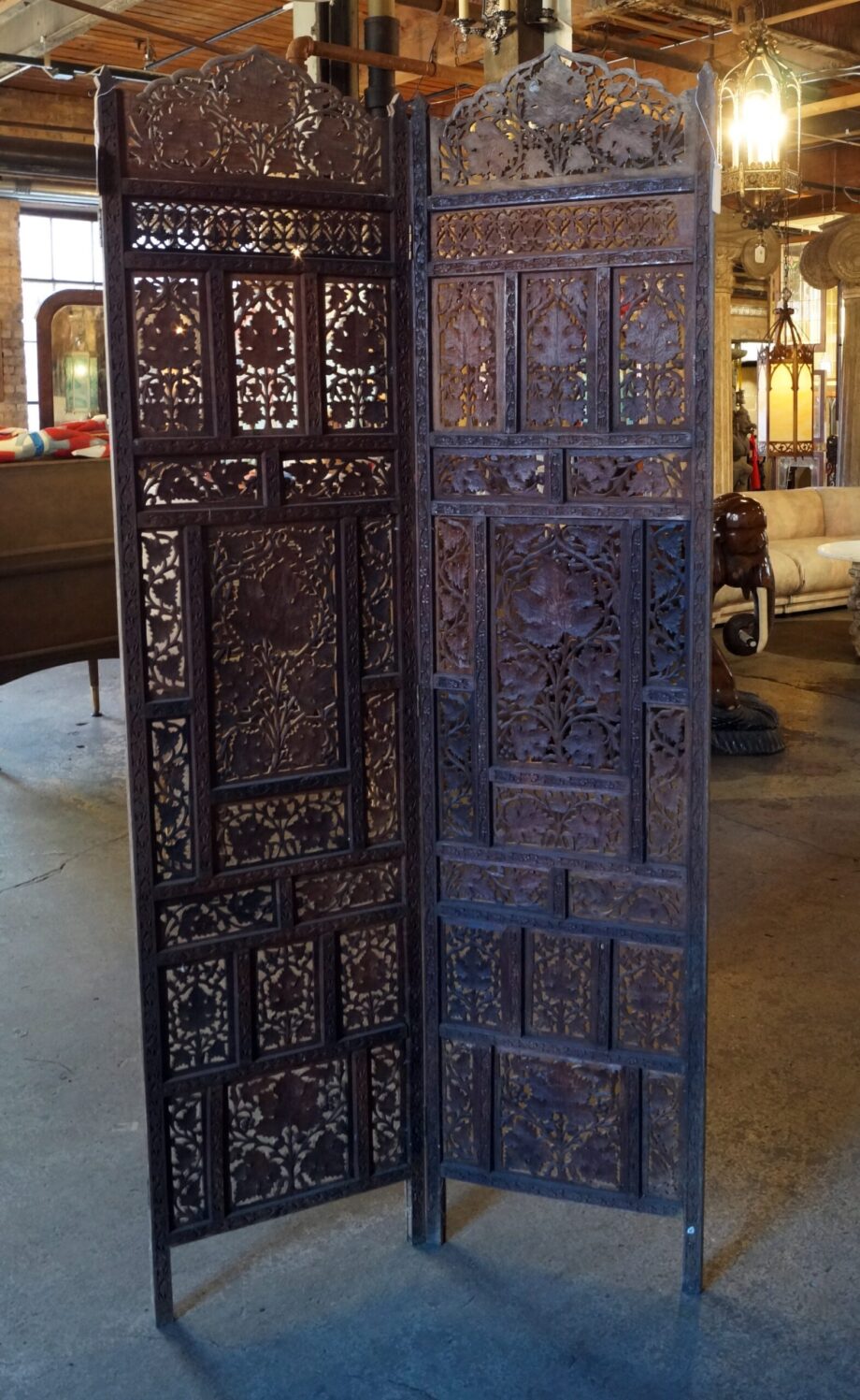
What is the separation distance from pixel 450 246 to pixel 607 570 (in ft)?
1.95

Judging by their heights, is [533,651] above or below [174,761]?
above

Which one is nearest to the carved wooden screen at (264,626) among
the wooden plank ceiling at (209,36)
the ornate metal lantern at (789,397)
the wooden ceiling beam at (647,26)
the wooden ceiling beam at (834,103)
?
the wooden plank ceiling at (209,36)

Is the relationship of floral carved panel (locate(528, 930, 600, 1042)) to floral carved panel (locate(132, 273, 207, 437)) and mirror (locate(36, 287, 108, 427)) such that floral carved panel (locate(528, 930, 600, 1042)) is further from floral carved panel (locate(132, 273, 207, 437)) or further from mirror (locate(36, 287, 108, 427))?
mirror (locate(36, 287, 108, 427))

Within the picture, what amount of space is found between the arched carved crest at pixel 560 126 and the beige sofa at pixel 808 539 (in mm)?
7049

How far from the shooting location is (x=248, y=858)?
237cm

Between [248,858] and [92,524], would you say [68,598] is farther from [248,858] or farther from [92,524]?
[248,858]

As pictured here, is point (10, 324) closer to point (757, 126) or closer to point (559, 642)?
point (757, 126)

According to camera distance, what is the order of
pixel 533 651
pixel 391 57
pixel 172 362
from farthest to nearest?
pixel 391 57 < pixel 533 651 < pixel 172 362

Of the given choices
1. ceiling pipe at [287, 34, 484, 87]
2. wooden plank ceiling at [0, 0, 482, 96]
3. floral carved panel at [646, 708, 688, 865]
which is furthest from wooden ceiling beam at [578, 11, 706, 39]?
floral carved panel at [646, 708, 688, 865]

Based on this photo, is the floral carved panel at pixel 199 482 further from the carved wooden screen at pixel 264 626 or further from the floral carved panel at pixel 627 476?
the floral carved panel at pixel 627 476

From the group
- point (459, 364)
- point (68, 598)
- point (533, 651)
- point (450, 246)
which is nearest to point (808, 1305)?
point (533, 651)

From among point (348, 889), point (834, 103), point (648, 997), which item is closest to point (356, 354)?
point (348, 889)

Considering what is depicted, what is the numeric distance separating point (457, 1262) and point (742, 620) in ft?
14.6

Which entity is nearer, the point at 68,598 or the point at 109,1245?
the point at 109,1245
